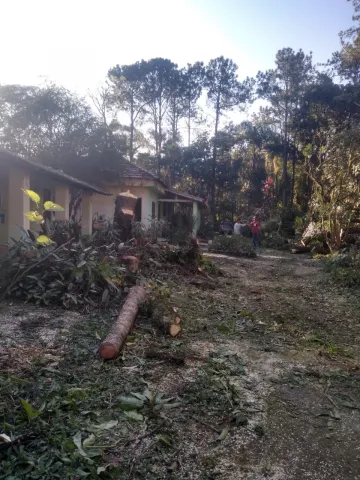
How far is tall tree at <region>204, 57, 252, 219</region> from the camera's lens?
35.9 meters

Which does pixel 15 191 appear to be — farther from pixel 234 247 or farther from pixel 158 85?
pixel 158 85

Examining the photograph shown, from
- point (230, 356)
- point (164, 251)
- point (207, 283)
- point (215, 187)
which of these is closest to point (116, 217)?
point (164, 251)

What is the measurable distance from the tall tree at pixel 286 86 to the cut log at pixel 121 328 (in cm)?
2582

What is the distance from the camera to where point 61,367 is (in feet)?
13.0

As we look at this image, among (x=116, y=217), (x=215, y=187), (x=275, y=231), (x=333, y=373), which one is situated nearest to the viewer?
(x=333, y=373)

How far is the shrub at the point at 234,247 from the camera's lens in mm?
16578

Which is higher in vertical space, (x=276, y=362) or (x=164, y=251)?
(x=164, y=251)

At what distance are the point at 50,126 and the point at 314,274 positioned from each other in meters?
15.8

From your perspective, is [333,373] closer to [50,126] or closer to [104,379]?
[104,379]

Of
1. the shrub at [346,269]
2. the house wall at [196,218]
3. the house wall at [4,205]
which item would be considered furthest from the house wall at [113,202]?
the shrub at [346,269]

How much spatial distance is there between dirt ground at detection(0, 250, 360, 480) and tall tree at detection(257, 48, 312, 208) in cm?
2614

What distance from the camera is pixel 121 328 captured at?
4.75m

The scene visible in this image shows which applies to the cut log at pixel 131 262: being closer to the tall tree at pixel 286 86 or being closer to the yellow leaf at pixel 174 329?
the yellow leaf at pixel 174 329

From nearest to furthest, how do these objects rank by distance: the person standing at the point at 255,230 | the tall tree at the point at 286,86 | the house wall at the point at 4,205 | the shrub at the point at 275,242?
the house wall at the point at 4,205
the person standing at the point at 255,230
the shrub at the point at 275,242
the tall tree at the point at 286,86
